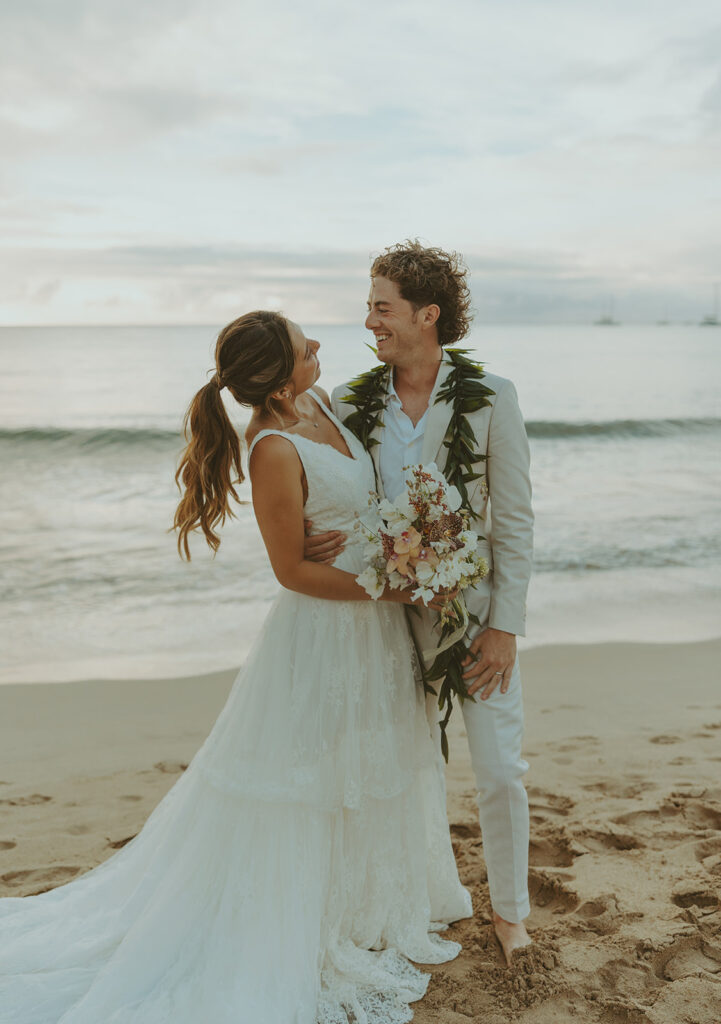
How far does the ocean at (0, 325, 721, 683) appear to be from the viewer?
7.68 m

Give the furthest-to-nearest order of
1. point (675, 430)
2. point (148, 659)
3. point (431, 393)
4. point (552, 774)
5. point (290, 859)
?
point (675, 430), point (148, 659), point (552, 774), point (431, 393), point (290, 859)

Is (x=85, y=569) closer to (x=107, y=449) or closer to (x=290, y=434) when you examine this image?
(x=290, y=434)

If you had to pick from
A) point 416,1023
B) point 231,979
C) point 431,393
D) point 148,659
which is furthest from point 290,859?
point 148,659

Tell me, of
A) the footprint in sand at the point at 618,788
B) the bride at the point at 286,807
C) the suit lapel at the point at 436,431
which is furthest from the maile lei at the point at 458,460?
the footprint in sand at the point at 618,788

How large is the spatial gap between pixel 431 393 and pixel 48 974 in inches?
100

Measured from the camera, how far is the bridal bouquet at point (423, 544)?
286 centimetres

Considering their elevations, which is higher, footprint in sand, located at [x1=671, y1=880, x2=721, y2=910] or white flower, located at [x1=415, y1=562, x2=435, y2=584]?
white flower, located at [x1=415, y1=562, x2=435, y2=584]

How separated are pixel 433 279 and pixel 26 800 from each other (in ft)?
11.5

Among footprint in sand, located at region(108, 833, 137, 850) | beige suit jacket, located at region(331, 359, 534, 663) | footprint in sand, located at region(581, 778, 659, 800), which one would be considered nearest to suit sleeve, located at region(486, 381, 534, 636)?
beige suit jacket, located at region(331, 359, 534, 663)

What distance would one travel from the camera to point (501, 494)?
3348mm

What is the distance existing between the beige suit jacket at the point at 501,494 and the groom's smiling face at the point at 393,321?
31 cm

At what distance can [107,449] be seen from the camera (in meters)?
20.1

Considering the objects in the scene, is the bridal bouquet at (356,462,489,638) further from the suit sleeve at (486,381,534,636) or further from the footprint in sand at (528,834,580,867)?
the footprint in sand at (528,834,580,867)

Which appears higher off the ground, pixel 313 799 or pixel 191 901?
pixel 313 799
